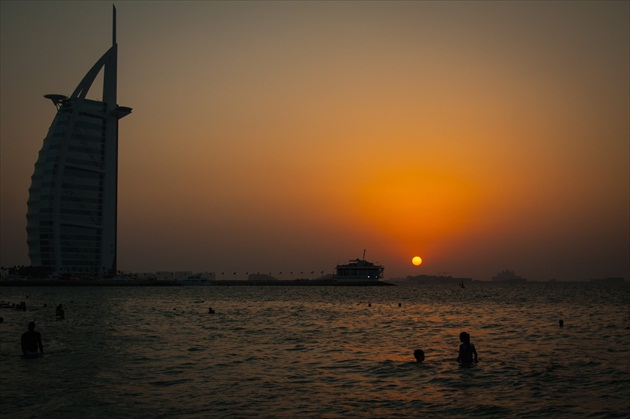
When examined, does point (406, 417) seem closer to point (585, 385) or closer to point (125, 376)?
point (585, 385)

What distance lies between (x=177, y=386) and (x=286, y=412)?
6809 mm

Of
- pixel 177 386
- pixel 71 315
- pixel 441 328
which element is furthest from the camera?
pixel 71 315

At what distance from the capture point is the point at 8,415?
67.9ft

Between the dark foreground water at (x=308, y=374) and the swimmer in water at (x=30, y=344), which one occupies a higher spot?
the swimmer in water at (x=30, y=344)

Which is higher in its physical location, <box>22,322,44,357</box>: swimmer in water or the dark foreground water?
<box>22,322,44,357</box>: swimmer in water

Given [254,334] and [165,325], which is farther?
[165,325]

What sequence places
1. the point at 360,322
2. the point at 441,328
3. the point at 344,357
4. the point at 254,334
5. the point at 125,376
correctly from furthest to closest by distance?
the point at 360,322, the point at 441,328, the point at 254,334, the point at 344,357, the point at 125,376

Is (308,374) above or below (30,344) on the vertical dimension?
below

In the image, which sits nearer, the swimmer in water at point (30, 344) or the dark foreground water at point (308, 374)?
the dark foreground water at point (308, 374)

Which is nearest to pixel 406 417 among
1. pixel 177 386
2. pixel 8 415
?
pixel 177 386

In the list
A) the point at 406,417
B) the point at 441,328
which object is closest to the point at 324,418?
the point at 406,417

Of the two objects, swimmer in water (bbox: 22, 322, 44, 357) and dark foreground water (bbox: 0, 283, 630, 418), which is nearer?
dark foreground water (bbox: 0, 283, 630, 418)

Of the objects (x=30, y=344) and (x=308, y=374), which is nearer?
(x=308, y=374)

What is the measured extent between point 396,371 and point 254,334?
2122 centimetres
